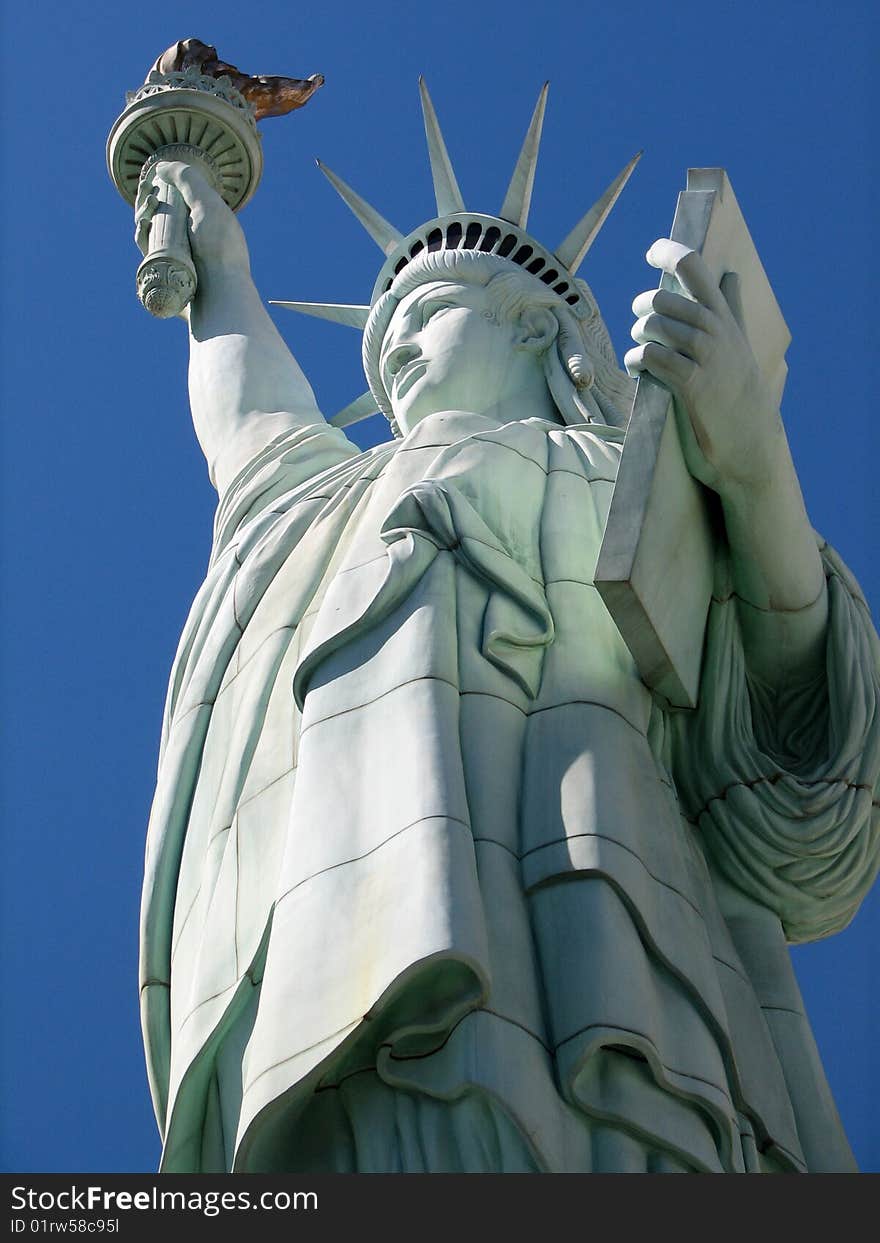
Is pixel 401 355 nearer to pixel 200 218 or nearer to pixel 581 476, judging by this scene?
pixel 581 476

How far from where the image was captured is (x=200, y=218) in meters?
11.4

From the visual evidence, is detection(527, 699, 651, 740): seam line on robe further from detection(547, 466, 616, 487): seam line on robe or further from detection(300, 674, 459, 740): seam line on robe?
detection(547, 466, 616, 487): seam line on robe

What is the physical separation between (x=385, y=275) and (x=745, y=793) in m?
3.19

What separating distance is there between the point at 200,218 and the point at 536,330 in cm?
202

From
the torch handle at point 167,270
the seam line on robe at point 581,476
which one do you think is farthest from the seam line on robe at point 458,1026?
the torch handle at point 167,270

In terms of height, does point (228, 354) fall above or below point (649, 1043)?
above

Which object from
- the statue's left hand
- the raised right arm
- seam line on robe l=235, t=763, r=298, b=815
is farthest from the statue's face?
seam line on robe l=235, t=763, r=298, b=815

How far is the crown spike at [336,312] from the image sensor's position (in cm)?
1098

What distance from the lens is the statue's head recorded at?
390 inches

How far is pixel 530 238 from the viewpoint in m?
10.5

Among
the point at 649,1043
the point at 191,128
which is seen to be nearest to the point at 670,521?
the point at 649,1043

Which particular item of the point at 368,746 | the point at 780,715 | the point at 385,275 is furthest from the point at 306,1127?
the point at 385,275

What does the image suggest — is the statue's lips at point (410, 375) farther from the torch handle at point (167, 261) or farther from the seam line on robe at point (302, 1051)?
the seam line on robe at point (302, 1051)

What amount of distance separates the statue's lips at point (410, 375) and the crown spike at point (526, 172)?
3.70 ft
